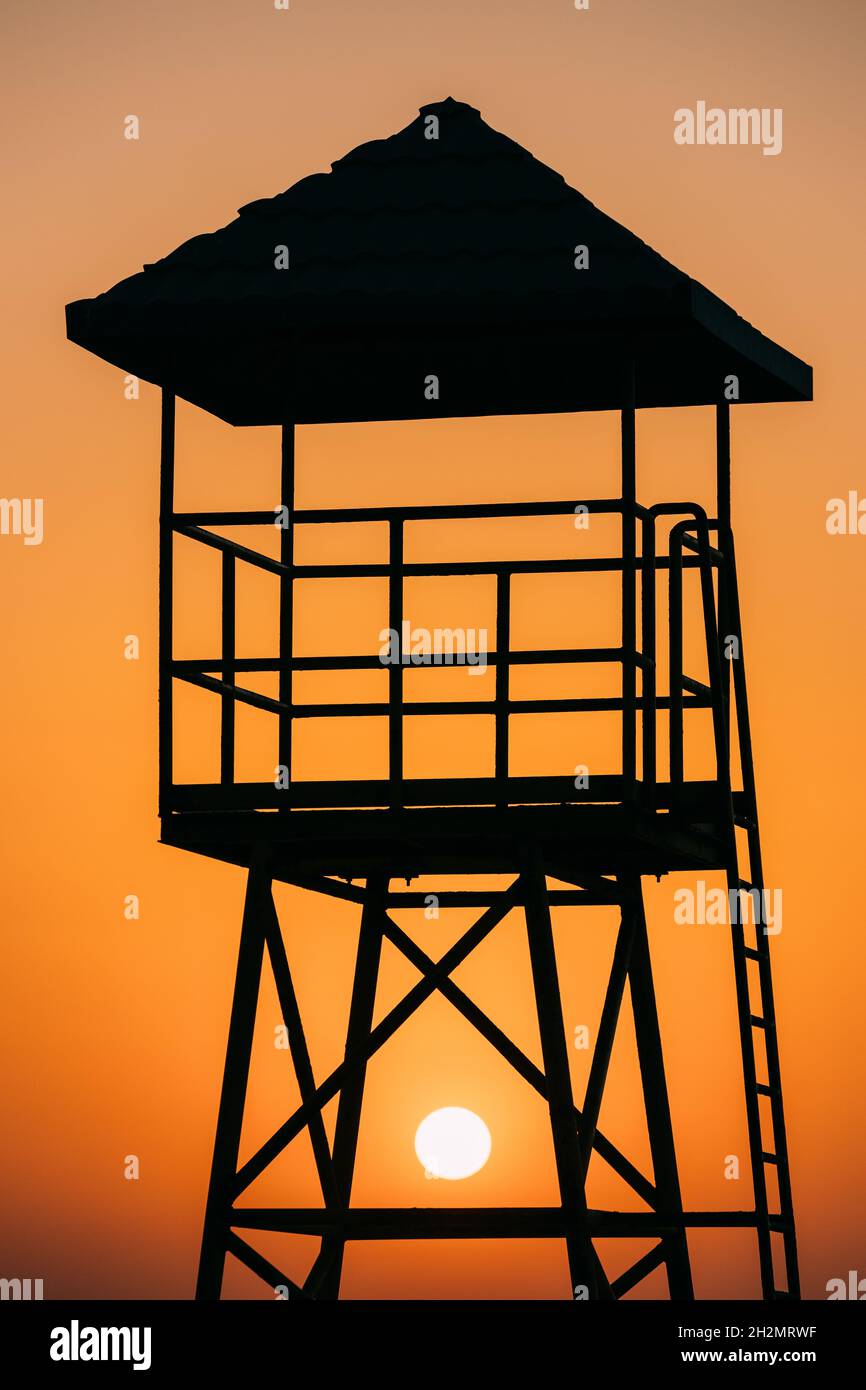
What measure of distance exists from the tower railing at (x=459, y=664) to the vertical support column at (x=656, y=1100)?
6.42ft

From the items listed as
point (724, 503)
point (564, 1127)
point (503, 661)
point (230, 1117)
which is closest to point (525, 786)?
point (503, 661)

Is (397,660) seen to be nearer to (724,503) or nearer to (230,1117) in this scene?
(230,1117)

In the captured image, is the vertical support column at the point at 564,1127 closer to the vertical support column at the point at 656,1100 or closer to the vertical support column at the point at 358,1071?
the vertical support column at the point at 656,1100

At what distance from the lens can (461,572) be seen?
17969 millimetres

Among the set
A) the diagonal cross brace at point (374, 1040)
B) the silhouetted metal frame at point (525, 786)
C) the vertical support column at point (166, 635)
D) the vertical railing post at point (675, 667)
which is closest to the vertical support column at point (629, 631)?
the silhouetted metal frame at point (525, 786)

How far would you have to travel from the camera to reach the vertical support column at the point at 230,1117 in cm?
1861

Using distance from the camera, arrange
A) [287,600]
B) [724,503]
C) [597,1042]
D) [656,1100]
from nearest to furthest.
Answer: [287,600] < [597,1042] < [724,503] < [656,1100]

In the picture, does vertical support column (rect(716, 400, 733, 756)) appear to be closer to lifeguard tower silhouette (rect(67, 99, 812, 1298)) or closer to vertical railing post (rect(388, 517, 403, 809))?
lifeguard tower silhouette (rect(67, 99, 812, 1298))

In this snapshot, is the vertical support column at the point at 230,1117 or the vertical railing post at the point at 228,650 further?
the vertical railing post at the point at 228,650

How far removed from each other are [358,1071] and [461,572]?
4369 millimetres

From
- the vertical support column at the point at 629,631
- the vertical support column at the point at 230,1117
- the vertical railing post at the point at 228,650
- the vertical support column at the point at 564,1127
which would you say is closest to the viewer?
the vertical support column at the point at 629,631
